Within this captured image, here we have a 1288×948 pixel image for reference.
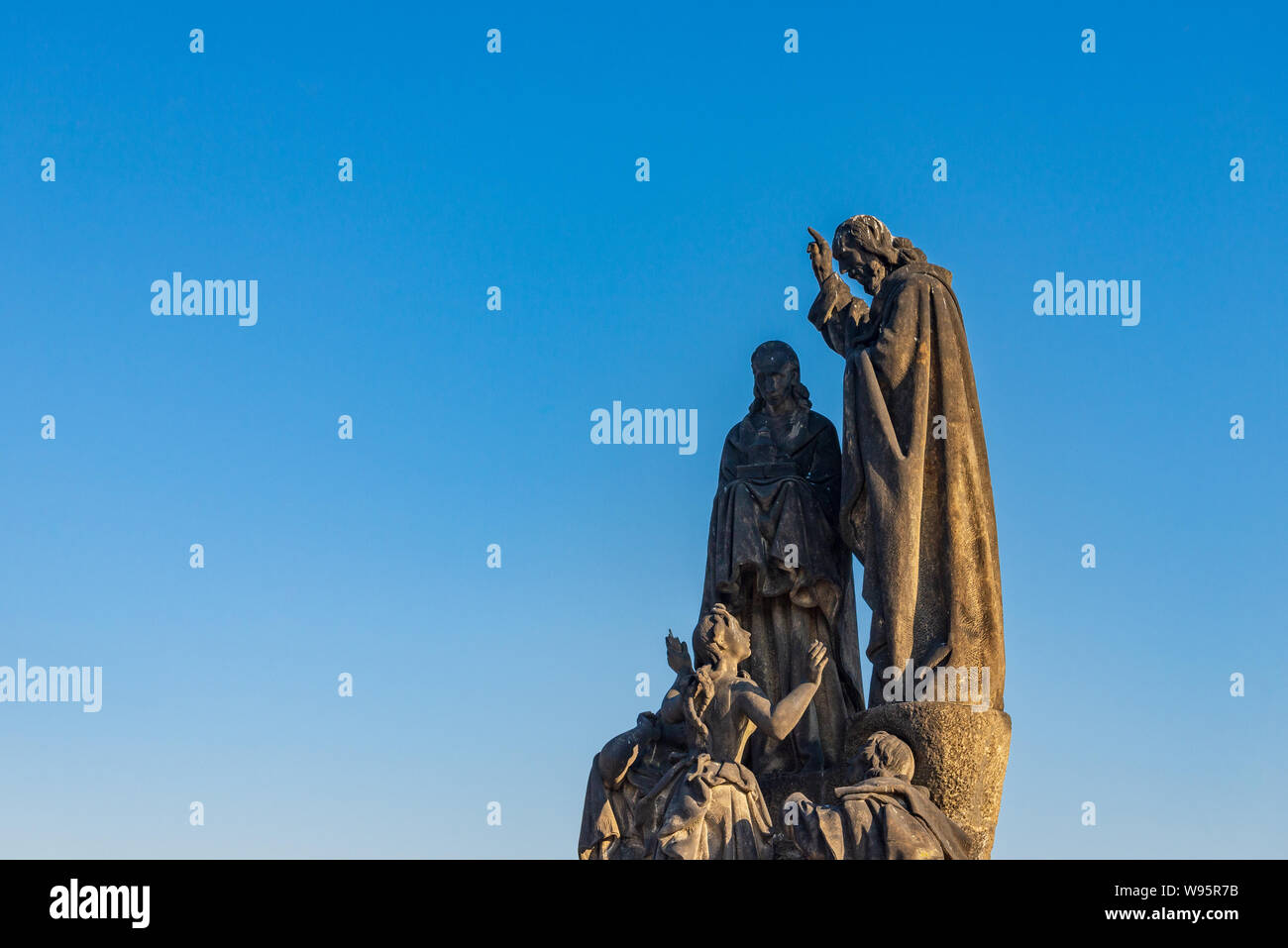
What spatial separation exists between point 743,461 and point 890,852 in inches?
167

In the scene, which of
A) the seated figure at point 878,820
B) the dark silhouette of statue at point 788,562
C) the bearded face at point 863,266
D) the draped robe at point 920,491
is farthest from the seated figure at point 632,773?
the bearded face at point 863,266

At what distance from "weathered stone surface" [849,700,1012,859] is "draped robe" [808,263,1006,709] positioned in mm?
236

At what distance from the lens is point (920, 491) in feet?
51.5

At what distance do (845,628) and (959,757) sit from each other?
6.25 ft

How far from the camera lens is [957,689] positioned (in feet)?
50.2

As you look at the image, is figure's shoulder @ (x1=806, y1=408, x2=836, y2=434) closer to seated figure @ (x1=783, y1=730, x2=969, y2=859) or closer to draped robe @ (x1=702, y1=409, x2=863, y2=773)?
draped robe @ (x1=702, y1=409, x2=863, y2=773)

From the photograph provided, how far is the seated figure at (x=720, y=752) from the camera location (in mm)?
14258

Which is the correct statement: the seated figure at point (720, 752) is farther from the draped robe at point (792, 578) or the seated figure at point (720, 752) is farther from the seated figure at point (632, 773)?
the draped robe at point (792, 578)

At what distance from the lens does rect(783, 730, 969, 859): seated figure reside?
14016mm

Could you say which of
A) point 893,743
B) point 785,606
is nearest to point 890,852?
point 893,743

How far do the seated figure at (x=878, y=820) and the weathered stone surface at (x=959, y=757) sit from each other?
173mm
